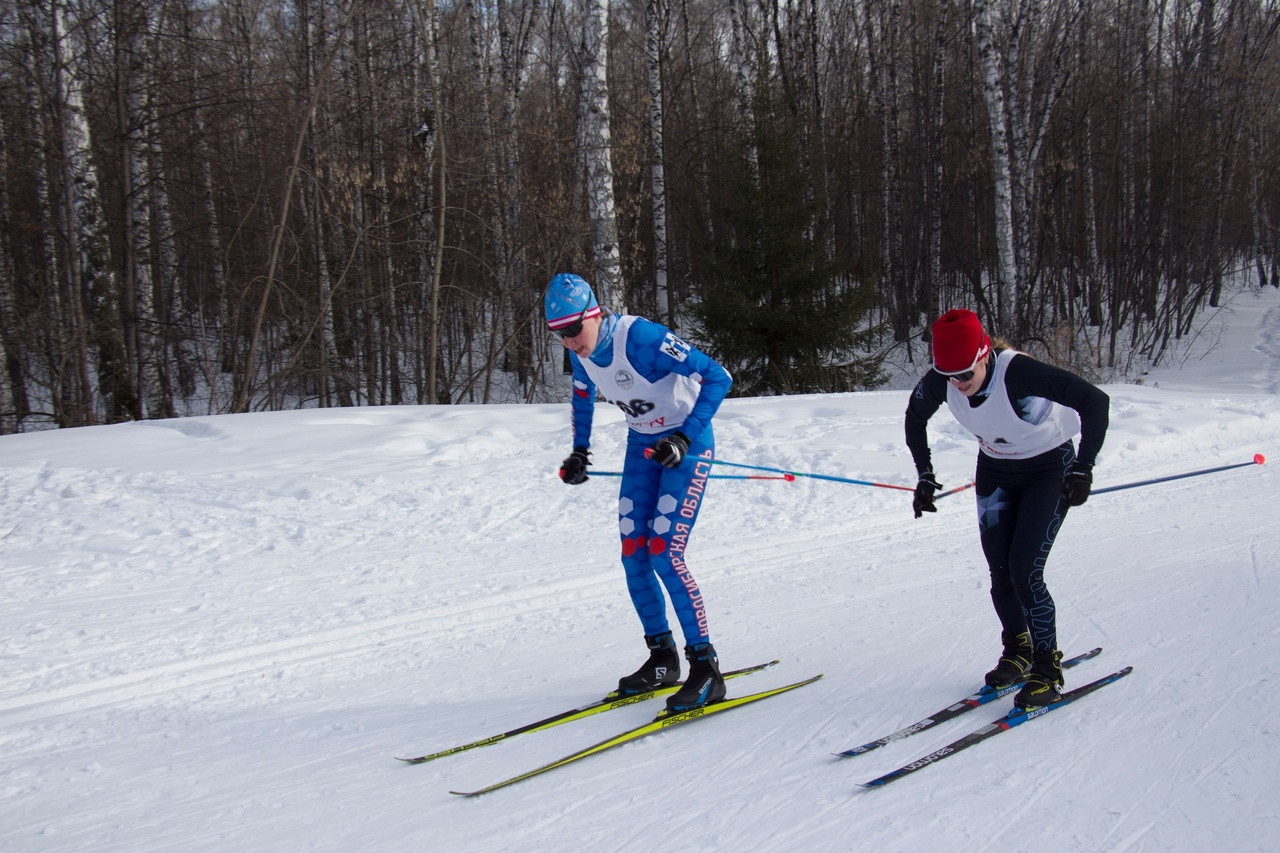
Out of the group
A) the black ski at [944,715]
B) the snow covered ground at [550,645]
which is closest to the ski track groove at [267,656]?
the snow covered ground at [550,645]

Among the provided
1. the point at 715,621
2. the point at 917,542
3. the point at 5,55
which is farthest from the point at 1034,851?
the point at 5,55

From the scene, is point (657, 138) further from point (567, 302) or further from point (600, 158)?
point (567, 302)

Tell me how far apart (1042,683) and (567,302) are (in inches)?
101

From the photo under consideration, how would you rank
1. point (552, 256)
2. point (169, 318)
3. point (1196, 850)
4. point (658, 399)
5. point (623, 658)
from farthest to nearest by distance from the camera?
point (169, 318) → point (552, 256) → point (623, 658) → point (658, 399) → point (1196, 850)

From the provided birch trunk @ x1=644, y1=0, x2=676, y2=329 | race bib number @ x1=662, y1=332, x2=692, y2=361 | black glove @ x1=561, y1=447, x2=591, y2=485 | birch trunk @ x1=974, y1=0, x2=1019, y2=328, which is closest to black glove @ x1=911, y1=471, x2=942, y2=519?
race bib number @ x1=662, y1=332, x2=692, y2=361

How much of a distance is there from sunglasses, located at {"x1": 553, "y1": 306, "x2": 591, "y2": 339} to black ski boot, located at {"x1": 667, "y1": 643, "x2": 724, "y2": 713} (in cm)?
149

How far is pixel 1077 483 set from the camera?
3.38 m

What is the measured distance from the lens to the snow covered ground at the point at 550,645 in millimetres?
3012

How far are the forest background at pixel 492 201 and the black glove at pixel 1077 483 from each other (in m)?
8.03

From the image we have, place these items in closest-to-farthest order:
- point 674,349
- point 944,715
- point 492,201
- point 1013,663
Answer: point 944,715
point 1013,663
point 674,349
point 492,201

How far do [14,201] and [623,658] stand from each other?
13.7 metres

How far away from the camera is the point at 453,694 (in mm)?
4246

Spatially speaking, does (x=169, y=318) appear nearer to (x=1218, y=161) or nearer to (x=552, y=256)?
(x=552, y=256)

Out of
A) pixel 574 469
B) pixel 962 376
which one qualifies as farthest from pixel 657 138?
pixel 962 376
